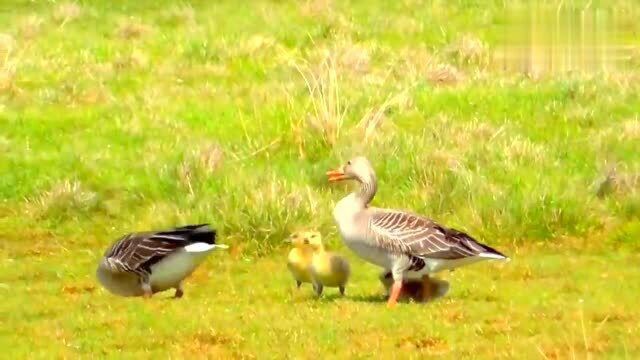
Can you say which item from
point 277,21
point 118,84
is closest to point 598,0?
point 277,21

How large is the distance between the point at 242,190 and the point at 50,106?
7.79 meters

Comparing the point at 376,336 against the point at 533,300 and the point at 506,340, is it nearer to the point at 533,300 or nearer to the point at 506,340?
the point at 506,340

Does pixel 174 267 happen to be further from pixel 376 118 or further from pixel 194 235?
pixel 376 118

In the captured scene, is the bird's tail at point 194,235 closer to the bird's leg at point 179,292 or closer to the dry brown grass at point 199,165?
the bird's leg at point 179,292

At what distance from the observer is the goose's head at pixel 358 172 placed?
1262 centimetres

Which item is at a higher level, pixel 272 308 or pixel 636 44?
pixel 272 308

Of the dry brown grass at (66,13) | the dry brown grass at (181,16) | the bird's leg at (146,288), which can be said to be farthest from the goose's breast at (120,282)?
the dry brown grass at (66,13)

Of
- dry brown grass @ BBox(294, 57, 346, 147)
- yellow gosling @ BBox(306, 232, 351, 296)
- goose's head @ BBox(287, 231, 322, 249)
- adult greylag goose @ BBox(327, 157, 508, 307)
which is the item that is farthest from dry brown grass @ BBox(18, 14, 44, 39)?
adult greylag goose @ BBox(327, 157, 508, 307)

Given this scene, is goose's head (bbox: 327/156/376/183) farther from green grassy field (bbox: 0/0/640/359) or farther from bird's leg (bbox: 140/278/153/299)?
bird's leg (bbox: 140/278/153/299)

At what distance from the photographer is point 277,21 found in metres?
31.5

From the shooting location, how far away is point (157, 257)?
1234 cm

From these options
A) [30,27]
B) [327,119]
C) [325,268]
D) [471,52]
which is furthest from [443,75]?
[325,268]

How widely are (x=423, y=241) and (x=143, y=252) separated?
2477 mm

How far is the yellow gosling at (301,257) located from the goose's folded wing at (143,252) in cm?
100
